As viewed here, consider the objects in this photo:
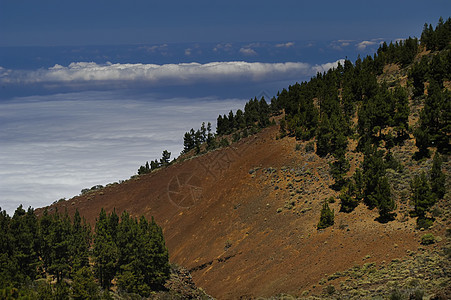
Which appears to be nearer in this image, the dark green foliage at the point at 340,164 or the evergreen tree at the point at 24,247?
the evergreen tree at the point at 24,247

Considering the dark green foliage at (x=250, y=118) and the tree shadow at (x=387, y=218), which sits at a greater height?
the dark green foliage at (x=250, y=118)

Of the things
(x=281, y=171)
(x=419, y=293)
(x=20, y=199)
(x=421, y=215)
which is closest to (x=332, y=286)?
(x=419, y=293)

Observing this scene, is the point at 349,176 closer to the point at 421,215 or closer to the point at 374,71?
the point at 421,215

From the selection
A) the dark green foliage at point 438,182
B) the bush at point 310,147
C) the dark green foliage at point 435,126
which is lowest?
the dark green foliage at point 438,182

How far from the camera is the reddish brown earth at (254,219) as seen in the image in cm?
3644

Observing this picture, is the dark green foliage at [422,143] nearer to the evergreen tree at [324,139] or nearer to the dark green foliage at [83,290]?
the evergreen tree at [324,139]

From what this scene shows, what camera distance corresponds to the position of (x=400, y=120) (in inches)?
1960

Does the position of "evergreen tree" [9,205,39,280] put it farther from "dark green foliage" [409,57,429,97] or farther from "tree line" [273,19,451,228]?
"dark green foliage" [409,57,429,97]

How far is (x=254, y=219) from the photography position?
50.0 meters

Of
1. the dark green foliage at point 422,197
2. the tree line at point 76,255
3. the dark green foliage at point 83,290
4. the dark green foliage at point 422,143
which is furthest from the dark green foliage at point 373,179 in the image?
the dark green foliage at point 83,290

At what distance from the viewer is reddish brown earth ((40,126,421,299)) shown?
36438 millimetres

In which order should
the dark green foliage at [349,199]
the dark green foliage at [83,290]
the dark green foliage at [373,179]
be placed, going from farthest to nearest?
the dark green foliage at [349,199] → the dark green foliage at [373,179] → the dark green foliage at [83,290]

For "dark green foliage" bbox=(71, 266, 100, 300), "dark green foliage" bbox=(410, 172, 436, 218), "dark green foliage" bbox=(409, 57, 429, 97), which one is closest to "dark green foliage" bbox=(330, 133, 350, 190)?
"dark green foliage" bbox=(410, 172, 436, 218)

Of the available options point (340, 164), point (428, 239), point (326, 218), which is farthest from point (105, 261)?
point (340, 164)
